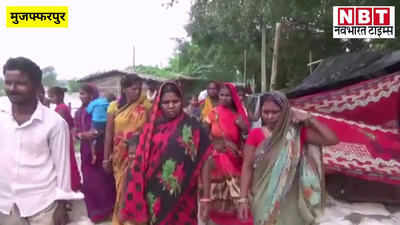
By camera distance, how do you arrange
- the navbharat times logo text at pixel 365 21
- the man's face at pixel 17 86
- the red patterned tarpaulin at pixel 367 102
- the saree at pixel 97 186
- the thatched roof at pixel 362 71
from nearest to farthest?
the man's face at pixel 17 86
the saree at pixel 97 186
the red patterned tarpaulin at pixel 367 102
the thatched roof at pixel 362 71
the navbharat times logo text at pixel 365 21

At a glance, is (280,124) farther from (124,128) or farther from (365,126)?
(365,126)

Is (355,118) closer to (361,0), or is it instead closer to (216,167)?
(216,167)

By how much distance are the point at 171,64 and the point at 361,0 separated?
2225 centimetres

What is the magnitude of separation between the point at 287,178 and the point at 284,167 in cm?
7

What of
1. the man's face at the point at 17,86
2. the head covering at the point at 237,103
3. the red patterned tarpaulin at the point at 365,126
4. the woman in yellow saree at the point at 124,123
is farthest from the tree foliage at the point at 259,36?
the man's face at the point at 17,86

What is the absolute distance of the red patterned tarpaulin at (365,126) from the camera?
385 centimetres

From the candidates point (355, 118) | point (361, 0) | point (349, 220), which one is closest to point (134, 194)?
point (349, 220)

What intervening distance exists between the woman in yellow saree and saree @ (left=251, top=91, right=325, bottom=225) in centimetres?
147

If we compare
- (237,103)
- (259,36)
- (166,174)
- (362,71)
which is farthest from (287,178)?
(259,36)

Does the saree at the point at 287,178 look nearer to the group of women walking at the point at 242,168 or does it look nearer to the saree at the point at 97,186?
the group of women walking at the point at 242,168

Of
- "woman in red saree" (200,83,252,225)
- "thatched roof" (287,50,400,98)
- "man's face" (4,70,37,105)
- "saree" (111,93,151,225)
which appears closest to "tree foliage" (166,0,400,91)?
"thatched roof" (287,50,400,98)

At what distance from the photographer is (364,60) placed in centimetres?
501

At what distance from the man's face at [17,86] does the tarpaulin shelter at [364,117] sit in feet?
10.2

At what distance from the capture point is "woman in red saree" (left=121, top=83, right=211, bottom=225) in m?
2.13
